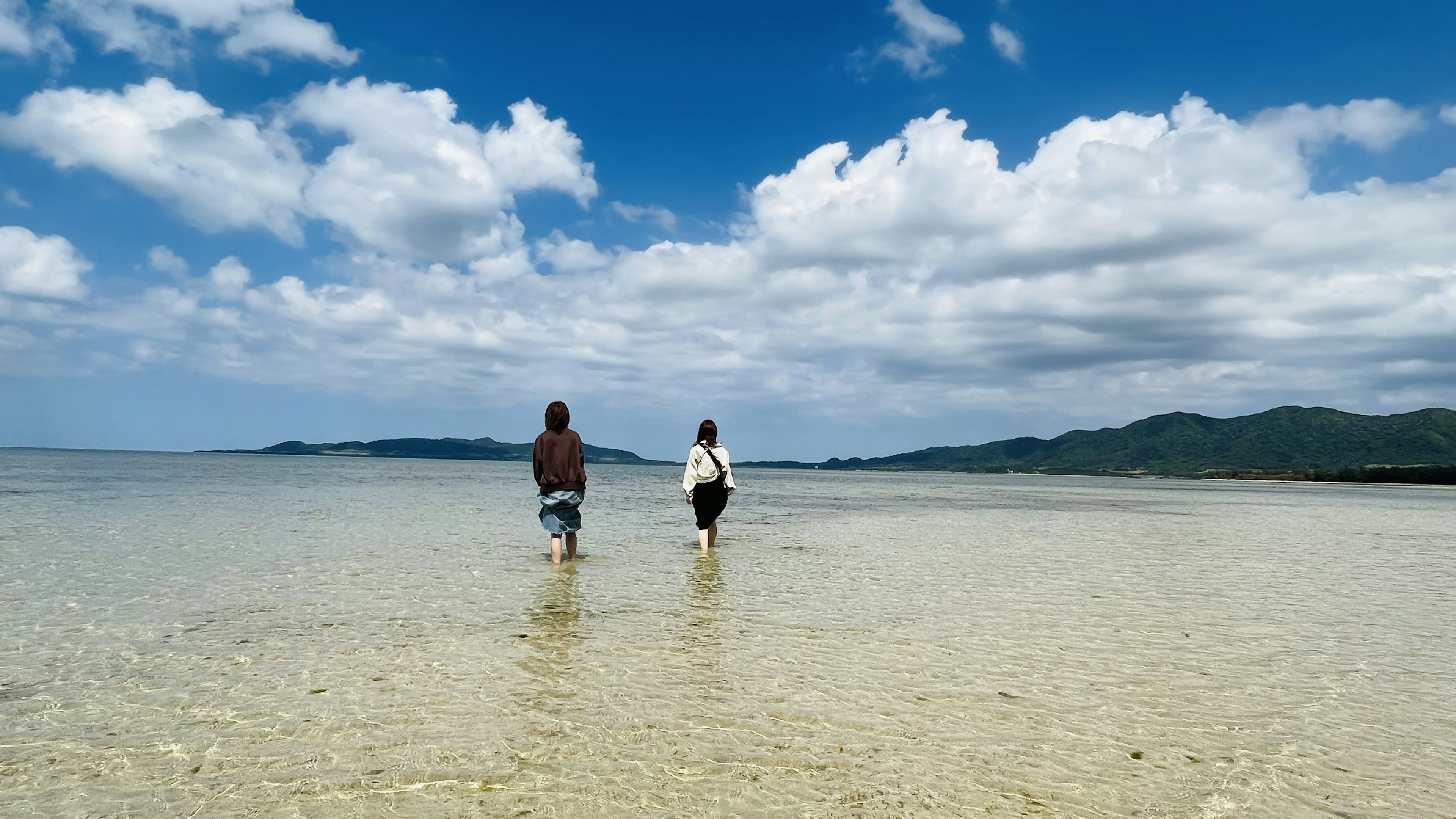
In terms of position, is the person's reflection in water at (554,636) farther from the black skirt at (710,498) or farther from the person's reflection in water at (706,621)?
the black skirt at (710,498)

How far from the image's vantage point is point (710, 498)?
17062 mm

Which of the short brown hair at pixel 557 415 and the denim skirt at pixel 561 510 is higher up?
the short brown hair at pixel 557 415

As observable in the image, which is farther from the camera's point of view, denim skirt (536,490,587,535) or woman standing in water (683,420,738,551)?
woman standing in water (683,420,738,551)

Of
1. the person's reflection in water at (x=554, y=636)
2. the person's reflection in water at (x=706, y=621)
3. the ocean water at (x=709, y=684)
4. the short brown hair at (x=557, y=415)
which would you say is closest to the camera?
the ocean water at (x=709, y=684)

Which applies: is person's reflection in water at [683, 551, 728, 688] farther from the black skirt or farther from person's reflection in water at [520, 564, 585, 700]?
the black skirt

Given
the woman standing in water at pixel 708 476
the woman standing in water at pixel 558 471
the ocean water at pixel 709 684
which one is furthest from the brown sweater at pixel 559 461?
the woman standing in water at pixel 708 476

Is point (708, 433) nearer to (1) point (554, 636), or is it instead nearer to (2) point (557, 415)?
(2) point (557, 415)

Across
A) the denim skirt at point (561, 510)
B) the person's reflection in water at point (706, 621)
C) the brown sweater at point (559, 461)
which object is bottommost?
the person's reflection in water at point (706, 621)

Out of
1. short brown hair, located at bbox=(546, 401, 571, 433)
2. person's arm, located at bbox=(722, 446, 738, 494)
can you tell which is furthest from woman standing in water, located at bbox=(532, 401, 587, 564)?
person's arm, located at bbox=(722, 446, 738, 494)

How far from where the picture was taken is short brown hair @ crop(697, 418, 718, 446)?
16.2 m

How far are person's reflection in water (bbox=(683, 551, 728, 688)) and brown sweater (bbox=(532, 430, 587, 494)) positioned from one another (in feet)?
9.13

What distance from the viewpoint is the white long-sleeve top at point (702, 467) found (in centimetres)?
1653

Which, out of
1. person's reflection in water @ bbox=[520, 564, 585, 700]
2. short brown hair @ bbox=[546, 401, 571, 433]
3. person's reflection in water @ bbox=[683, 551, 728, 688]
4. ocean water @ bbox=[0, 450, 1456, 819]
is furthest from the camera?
short brown hair @ bbox=[546, 401, 571, 433]

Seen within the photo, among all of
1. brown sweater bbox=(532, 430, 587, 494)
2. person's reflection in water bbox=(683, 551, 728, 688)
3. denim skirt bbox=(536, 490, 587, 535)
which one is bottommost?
person's reflection in water bbox=(683, 551, 728, 688)
